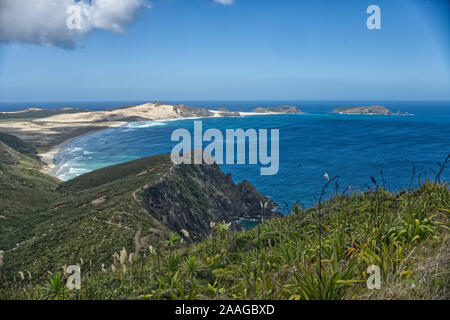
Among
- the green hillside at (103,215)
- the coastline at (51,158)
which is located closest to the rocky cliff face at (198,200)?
the green hillside at (103,215)

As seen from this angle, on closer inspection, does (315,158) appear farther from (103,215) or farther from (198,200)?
(103,215)

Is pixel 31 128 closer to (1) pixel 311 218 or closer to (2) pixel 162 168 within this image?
(2) pixel 162 168

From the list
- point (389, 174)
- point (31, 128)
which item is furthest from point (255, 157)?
point (31, 128)

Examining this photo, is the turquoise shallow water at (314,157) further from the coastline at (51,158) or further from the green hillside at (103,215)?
the green hillside at (103,215)

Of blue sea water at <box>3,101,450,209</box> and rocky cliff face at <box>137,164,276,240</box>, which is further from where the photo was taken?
blue sea water at <box>3,101,450,209</box>

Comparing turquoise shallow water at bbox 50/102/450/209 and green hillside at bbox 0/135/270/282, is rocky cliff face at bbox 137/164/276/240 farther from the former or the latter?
turquoise shallow water at bbox 50/102/450/209

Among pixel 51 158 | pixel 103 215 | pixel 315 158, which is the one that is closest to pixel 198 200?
pixel 103 215

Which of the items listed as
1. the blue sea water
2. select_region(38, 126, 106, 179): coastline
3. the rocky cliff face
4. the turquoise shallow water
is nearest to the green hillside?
the rocky cliff face

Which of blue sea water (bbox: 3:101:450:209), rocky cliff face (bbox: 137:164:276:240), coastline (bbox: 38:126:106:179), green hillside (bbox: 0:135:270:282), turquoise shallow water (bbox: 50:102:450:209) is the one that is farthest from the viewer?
coastline (bbox: 38:126:106:179)
